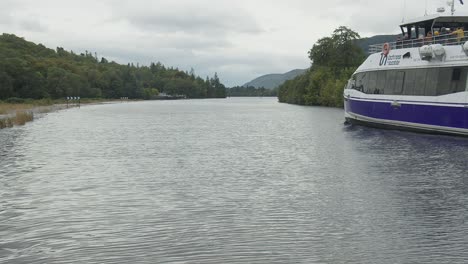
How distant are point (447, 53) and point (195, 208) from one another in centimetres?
2493

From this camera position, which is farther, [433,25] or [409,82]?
[433,25]

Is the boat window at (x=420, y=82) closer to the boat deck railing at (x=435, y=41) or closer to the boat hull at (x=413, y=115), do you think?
the boat hull at (x=413, y=115)

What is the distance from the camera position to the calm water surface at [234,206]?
10.6m

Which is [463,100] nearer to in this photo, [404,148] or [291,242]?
[404,148]

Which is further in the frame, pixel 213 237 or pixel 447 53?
pixel 447 53

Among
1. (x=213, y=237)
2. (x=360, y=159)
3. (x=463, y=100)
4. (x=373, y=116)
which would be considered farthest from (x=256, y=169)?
(x=373, y=116)

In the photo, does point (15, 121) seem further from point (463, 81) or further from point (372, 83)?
point (463, 81)

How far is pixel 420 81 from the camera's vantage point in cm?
3525

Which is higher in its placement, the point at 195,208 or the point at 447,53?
the point at 447,53

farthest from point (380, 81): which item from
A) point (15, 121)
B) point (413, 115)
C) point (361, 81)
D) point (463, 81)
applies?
point (15, 121)

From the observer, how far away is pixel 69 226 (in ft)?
41.7

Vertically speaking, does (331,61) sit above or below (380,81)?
above

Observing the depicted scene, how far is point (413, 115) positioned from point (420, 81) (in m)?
2.35

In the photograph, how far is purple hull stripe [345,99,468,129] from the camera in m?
32.0
